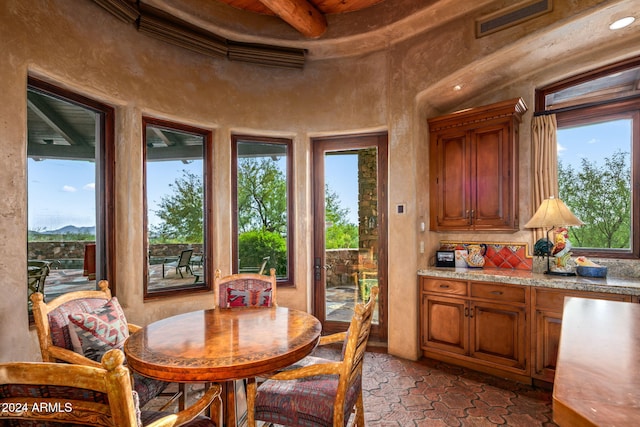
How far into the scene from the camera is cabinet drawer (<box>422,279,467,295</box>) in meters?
3.23

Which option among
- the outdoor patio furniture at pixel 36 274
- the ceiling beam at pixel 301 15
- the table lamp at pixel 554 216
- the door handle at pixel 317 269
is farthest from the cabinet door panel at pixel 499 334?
the outdoor patio furniture at pixel 36 274

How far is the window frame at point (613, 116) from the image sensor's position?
2938 mm

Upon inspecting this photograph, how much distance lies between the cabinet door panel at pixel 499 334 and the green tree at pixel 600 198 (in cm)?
108

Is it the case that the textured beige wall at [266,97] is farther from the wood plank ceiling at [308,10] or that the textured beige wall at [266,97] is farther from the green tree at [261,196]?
the wood plank ceiling at [308,10]

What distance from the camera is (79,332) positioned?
191 centimetres

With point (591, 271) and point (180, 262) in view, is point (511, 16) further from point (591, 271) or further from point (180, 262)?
point (180, 262)

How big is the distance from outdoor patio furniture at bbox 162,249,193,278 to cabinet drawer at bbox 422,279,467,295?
2.53m

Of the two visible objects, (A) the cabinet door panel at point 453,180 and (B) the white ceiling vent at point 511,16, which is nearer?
(B) the white ceiling vent at point 511,16

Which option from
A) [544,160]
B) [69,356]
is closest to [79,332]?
[69,356]

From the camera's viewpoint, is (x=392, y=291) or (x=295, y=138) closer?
(x=392, y=291)

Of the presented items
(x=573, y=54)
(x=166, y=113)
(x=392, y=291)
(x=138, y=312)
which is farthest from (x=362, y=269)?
(x=573, y=54)

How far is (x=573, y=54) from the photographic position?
3.13 metres

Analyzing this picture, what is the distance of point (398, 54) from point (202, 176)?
2536mm

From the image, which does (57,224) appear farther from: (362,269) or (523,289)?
(523,289)
